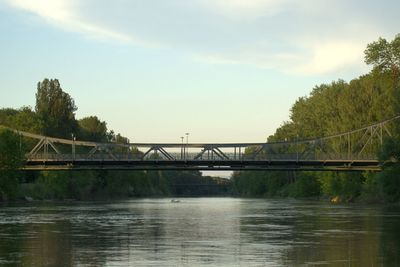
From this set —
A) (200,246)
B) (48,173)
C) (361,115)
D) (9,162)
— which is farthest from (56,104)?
(200,246)

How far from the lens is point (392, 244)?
37.0 m

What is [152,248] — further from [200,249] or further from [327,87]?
[327,87]

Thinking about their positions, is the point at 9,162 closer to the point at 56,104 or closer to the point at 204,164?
the point at 204,164

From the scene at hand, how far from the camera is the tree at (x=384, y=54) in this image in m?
120

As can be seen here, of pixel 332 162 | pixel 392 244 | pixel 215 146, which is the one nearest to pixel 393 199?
pixel 332 162

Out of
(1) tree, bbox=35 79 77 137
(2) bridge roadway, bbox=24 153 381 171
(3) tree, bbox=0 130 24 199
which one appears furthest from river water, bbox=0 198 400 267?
(1) tree, bbox=35 79 77 137

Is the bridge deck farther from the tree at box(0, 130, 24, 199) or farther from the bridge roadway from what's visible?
the tree at box(0, 130, 24, 199)

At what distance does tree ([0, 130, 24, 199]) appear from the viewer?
118 meters

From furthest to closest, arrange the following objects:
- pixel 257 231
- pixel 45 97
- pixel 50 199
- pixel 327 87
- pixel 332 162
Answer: pixel 45 97, pixel 327 87, pixel 50 199, pixel 332 162, pixel 257 231

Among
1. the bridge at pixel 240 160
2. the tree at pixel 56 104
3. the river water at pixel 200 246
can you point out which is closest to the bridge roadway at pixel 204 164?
the bridge at pixel 240 160

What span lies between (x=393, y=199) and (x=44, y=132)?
87.3 m

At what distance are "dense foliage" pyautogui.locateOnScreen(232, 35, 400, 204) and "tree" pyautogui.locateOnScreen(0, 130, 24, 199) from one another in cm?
4990

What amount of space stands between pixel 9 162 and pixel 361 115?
5396 centimetres

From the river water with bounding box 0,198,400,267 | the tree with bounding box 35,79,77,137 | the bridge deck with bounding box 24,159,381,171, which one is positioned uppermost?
the tree with bounding box 35,79,77,137
